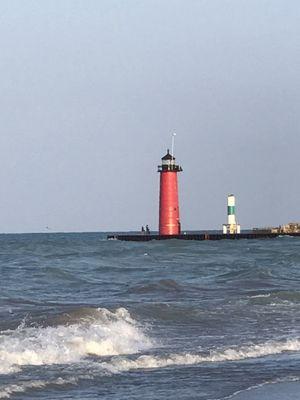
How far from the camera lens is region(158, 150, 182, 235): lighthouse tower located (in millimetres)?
66312

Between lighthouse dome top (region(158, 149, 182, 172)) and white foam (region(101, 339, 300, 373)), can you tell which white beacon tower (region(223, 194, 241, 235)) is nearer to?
lighthouse dome top (region(158, 149, 182, 172))

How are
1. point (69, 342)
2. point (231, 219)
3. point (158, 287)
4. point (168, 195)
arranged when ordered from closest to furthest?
point (69, 342) → point (158, 287) → point (168, 195) → point (231, 219)

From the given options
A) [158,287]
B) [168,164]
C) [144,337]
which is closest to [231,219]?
[168,164]

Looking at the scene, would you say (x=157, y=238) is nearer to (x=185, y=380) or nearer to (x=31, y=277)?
(x=31, y=277)

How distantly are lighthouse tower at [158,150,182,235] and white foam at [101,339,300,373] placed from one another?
50.6 m

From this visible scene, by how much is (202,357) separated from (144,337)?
2.75 m

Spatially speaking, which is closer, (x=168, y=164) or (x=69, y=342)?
(x=69, y=342)

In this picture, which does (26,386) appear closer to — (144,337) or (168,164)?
(144,337)

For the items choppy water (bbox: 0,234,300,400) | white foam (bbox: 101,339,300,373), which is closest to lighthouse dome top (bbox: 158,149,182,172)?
choppy water (bbox: 0,234,300,400)

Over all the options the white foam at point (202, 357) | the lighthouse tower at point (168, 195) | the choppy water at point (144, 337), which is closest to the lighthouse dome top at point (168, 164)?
the lighthouse tower at point (168, 195)

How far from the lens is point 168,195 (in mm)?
66250

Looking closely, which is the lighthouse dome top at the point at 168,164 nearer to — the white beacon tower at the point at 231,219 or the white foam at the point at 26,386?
the white beacon tower at the point at 231,219

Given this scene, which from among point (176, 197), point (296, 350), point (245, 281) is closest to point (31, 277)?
point (245, 281)

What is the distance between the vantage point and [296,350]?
15.1 meters
